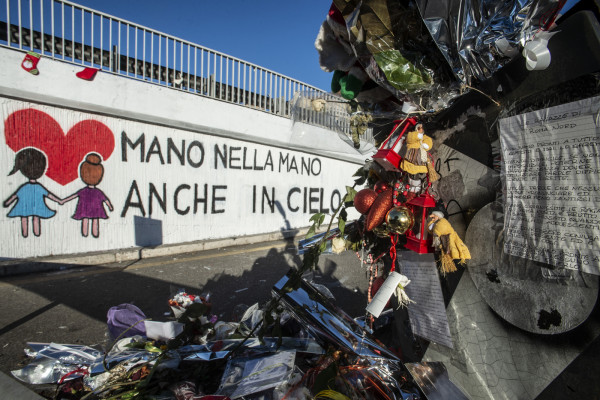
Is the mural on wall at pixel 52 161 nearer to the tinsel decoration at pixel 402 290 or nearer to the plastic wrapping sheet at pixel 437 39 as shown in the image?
the plastic wrapping sheet at pixel 437 39

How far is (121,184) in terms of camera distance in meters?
6.12

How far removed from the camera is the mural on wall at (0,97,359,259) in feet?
17.0

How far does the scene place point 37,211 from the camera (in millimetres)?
5289

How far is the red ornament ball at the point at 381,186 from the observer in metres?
1.59

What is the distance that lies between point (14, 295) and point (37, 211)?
5.41ft

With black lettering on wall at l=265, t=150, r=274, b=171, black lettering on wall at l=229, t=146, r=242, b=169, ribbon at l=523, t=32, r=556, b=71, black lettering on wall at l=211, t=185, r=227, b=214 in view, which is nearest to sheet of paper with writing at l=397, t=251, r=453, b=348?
ribbon at l=523, t=32, r=556, b=71

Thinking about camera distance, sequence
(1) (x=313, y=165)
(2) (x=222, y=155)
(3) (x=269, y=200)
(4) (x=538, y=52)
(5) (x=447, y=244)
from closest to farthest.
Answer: (4) (x=538, y=52) → (5) (x=447, y=244) → (2) (x=222, y=155) → (3) (x=269, y=200) → (1) (x=313, y=165)

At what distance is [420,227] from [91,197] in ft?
19.7

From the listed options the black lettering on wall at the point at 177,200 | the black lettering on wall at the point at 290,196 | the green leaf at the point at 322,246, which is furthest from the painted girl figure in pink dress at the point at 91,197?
the green leaf at the point at 322,246

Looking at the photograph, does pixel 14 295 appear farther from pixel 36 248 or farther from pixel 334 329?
pixel 334 329

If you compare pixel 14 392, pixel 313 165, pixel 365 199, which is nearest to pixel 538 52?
pixel 365 199

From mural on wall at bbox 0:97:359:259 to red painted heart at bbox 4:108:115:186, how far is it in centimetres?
1

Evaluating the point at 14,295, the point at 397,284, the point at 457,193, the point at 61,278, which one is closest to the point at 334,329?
the point at 397,284

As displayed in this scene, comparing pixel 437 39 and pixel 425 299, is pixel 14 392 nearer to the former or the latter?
pixel 425 299
